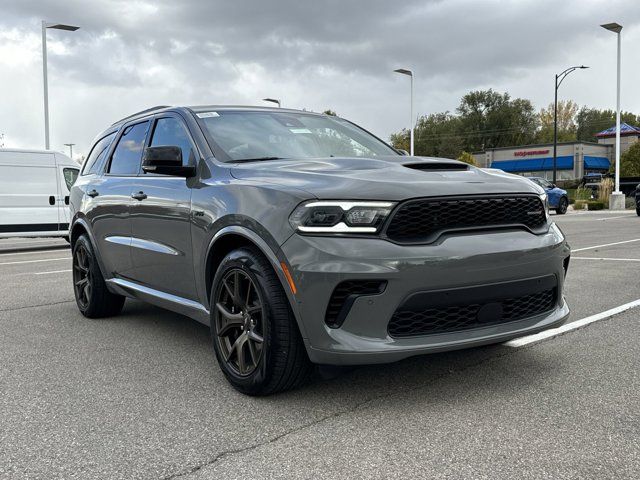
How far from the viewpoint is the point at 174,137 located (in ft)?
15.0

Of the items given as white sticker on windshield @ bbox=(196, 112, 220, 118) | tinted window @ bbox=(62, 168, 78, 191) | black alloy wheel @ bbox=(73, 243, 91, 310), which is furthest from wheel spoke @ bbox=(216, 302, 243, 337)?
tinted window @ bbox=(62, 168, 78, 191)

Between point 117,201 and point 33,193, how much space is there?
9.85 meters

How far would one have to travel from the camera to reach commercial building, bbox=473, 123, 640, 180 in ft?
204

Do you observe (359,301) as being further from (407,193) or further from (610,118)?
(610,118)

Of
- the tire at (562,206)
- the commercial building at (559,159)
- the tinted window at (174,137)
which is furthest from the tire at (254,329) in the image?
the commercial building at (559,159)

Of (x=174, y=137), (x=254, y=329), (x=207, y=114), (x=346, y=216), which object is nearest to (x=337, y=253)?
(x=346, y=216)

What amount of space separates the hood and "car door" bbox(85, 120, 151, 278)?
1.48 m

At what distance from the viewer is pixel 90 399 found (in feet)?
11.4

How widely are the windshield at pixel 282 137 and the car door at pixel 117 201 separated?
96 centimetres

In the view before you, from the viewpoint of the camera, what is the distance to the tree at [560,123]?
3374 inches

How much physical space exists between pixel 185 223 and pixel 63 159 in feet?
38.0

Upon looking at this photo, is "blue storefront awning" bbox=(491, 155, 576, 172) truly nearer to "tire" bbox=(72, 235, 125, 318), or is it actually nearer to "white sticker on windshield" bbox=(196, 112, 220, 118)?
"tire" bbox=(72, 235, 125, 318)

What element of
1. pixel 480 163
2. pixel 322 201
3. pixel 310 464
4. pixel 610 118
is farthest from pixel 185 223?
pixel 610 118

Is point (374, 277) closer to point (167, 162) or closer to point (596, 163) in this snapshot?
point (167, 162)
